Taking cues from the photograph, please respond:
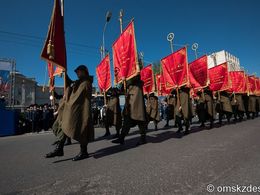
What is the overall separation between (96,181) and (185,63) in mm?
5692

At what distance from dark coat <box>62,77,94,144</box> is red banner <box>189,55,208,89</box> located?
5.78 m

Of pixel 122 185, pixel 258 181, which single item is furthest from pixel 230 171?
pixel 122 185

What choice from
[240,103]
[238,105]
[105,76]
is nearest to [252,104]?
[240,103]

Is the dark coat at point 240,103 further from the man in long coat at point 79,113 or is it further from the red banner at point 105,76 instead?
the man in long coat at point 79,113

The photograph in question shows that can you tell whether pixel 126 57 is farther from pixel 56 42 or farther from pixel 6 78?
pixel 6 78

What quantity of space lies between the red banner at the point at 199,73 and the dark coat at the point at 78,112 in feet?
19.0

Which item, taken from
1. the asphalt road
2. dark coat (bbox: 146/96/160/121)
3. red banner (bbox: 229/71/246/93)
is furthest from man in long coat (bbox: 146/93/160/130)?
the asphalt road

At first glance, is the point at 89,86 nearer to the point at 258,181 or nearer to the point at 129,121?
the point at 129,121

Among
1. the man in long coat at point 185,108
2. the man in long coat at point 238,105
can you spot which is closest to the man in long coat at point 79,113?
the man in long coat at point 185,108

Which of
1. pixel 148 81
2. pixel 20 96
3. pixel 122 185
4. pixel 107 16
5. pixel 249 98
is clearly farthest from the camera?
pixel 20 96

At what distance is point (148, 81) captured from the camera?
1107cm

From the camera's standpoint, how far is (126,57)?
20.8 ft

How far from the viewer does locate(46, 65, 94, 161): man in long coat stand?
415 cm

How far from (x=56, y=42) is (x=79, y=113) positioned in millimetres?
1734
